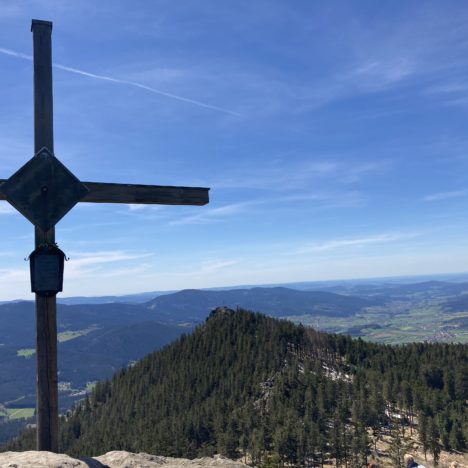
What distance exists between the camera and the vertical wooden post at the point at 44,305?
9.34m

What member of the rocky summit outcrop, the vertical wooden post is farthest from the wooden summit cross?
the rocky summit outcrop

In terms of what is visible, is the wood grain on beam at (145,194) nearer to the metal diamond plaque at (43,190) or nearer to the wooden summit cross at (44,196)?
the wooden summit cross at (44,196)

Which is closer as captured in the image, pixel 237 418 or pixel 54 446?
pixel 54 446

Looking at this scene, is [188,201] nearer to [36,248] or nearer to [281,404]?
[36,248]

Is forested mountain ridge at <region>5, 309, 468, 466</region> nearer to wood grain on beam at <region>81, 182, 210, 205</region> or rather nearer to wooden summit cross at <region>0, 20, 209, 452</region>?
wooden summit cross at <region>0, 20, 209, 452</region>

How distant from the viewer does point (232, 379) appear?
191 metres

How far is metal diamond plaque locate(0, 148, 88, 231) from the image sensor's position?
8.95 m

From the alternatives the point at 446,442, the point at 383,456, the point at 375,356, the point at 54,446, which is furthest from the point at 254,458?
the point at 54,446

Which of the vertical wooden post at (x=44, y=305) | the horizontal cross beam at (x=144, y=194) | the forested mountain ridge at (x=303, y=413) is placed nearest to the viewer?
the vertical wooden post at (x=44, y=305)

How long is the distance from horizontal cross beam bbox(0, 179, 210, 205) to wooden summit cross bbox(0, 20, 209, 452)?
39cm

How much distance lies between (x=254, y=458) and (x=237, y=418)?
2696 centimetres

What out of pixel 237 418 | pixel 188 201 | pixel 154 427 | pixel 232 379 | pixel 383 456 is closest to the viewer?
pixel 188 201

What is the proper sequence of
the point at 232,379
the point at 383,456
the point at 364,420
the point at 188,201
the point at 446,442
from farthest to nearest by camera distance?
the point at 232,379 < the point at 364,420 < the point at 446,442 < the point at 383,456 < the point at 188,201

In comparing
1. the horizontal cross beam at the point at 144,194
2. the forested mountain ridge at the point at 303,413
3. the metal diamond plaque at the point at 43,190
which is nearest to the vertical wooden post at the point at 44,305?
the metal diamond plaque at the point at 43,190
